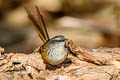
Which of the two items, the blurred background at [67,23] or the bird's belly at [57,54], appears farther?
the blurred background at [67,23]

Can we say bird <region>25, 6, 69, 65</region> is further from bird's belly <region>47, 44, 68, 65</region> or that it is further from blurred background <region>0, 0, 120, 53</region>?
blurred background <region>0, 0, 120, 53</region>

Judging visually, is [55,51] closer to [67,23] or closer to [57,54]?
[57,54]

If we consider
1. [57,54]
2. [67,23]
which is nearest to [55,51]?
[57,54]

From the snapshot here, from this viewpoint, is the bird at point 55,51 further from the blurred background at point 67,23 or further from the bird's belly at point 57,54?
the blurred background at point 67,23

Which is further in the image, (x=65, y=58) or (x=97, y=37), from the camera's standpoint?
(x=97, y=37)

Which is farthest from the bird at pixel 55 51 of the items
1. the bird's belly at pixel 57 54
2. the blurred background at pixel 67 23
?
the blurred background at pixel 67 23

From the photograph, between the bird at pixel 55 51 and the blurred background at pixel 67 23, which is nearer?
the bird at pixel 55 51

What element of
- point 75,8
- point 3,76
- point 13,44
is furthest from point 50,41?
point 75,8

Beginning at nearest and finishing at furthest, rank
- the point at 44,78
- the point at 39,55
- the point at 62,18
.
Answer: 1. the point at 44,78
2. the point at 39,55
3. the point at 62,18

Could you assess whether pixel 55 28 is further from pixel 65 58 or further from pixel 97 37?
pixel 65 58
